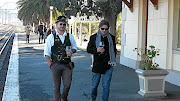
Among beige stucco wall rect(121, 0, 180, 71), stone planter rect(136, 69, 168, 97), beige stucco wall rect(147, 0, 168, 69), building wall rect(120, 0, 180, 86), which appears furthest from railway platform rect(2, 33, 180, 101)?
beige stucco wall rect(147, 0, 168, 69)

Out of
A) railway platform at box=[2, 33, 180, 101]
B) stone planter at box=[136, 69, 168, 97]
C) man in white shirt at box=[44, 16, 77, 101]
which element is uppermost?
man in white shirt at box=[44, 16, 77, 101]

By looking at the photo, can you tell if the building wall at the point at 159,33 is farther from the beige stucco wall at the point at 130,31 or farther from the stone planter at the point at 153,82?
the stone planter at the point at 153,82

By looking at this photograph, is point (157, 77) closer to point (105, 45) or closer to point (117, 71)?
point (105, 45)

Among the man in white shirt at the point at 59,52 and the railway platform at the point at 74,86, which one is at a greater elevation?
the man in white shirt at the point at 59,52

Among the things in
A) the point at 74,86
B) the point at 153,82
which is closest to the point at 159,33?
the point at 74,86

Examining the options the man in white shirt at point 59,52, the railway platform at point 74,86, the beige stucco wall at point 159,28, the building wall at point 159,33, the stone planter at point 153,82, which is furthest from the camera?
the beige stucco wall at point 159,28

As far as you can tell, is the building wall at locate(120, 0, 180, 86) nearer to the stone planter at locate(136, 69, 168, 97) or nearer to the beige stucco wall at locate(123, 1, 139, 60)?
the beige stucco wall at locate(123, 1, 139, 60)

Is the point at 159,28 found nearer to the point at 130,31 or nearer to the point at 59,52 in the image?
the point at 130,31

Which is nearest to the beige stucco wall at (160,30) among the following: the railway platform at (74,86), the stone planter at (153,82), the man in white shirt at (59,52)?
the railway platform at (74,86)

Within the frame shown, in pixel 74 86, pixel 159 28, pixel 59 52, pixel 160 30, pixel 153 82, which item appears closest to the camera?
pixel 59 52

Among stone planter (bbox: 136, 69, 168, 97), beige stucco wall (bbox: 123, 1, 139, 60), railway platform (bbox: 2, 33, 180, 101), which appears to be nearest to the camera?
stone planter (bbox: 136, 69, 168, 97)

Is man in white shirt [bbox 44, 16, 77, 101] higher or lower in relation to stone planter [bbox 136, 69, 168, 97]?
higher

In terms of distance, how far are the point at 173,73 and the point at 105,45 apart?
398 cm

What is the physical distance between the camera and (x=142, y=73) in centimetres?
832
